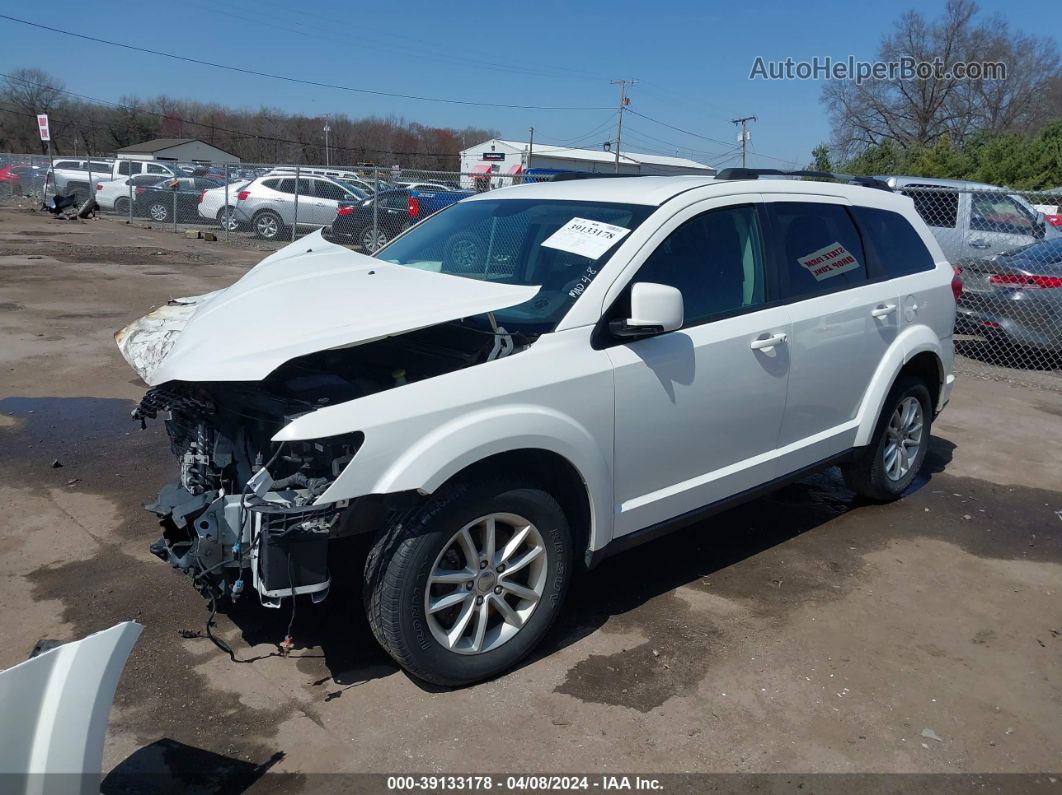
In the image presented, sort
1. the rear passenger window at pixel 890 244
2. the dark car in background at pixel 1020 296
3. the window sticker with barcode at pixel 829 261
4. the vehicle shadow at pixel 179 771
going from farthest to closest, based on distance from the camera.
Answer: the dark car in background at pixel 1020 296
the rear passenger window at pixel 890 244
the window sticker with barcode at pixel 829 261
the vehicle shadow at pixel 179 771

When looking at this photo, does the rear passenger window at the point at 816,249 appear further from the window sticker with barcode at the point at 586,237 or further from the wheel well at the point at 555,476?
the wheel well at the point at 555,476

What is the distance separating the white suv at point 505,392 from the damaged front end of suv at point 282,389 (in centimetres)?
1

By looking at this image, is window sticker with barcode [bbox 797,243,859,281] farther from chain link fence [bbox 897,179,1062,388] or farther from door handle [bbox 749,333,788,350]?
chain link fence [bbox 897,179,1062,388]

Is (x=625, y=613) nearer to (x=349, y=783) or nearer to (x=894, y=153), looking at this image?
(x=349, y=783)

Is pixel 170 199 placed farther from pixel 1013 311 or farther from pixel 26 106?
pixel 26 106

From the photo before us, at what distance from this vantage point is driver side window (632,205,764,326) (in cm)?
396

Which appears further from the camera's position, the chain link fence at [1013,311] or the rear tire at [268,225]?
the rear tire at [268,225]

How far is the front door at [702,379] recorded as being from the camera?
3.72 m

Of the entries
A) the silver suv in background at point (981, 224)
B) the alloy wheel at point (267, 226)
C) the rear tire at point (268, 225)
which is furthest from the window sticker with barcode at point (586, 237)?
the alloy wheel at point (267, 226)

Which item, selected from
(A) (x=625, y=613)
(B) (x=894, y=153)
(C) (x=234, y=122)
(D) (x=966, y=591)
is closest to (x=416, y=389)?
(A) (x=625, y=613)

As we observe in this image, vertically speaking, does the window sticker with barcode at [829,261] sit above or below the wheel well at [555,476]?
above

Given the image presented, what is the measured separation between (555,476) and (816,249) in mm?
2153

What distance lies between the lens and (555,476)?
3.54m

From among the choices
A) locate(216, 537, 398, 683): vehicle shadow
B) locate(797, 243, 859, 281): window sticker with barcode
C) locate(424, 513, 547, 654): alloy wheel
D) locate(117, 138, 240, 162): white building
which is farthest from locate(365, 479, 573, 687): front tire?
locate(117, 138, 240, 162): white building
